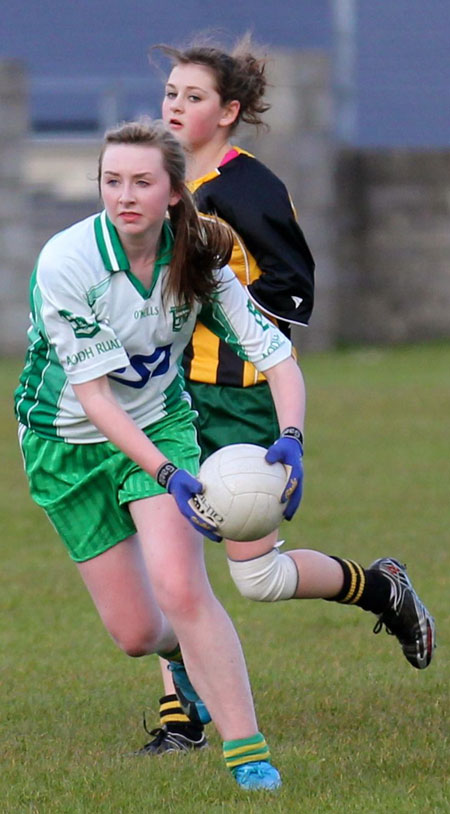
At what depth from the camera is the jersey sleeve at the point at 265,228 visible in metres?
5.24

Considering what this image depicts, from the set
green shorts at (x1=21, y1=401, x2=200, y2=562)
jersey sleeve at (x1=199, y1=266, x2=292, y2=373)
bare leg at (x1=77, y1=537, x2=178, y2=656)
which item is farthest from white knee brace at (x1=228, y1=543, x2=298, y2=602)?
jersey sleeve at (x1=199, y1=266, x2=292, y2=373)

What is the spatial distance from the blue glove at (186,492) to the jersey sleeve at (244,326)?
Result: 0.55 metres

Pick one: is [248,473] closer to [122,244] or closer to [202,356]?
[122,244]

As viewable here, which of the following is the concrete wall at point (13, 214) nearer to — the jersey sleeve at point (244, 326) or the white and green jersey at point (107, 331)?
the white and green jersey at point (107, 331)

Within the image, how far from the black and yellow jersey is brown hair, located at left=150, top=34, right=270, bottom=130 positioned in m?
0.18

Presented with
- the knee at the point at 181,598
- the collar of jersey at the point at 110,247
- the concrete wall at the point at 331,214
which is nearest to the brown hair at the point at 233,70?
the collar of jersey at the point at 110,247

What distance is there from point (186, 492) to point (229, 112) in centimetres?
184

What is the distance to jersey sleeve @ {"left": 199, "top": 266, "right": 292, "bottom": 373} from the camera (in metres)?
4.45

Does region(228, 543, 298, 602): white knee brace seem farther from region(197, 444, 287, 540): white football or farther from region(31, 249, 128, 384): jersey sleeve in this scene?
region(31, 249, 128, 384): jersey sleeve

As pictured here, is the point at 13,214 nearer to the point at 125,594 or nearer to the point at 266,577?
the point at 266,577

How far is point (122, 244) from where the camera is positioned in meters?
4.30

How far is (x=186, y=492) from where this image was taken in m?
4.01

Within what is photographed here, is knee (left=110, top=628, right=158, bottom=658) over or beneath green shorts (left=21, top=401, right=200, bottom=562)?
beneath

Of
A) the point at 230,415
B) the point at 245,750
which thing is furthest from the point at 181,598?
the point at 230,415
